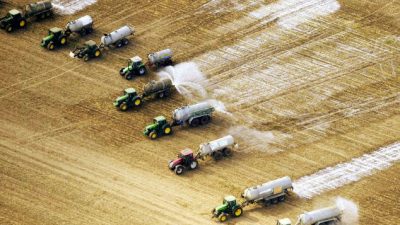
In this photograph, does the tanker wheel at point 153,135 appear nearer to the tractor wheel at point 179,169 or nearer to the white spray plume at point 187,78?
the tractor wheel at point 179,169

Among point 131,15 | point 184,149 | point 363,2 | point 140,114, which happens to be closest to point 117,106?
point 140,114

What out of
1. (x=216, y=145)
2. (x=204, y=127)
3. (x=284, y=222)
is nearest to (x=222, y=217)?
(x=284, y=222)

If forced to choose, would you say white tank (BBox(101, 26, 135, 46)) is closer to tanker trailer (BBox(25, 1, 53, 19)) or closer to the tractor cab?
tanker trailer (BBox(25, 1, 53, 19))

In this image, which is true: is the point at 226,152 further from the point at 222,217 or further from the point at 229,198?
the point at 222,217

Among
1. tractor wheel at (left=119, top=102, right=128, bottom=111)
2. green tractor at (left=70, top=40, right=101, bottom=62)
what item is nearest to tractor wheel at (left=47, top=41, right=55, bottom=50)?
green tractor at (left=70, top=40, right=101, bottom=62)

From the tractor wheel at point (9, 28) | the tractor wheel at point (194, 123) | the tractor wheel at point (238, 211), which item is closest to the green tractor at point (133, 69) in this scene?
the tractor wheel at point (194, 123)
